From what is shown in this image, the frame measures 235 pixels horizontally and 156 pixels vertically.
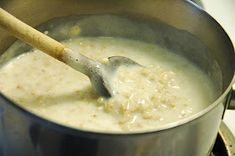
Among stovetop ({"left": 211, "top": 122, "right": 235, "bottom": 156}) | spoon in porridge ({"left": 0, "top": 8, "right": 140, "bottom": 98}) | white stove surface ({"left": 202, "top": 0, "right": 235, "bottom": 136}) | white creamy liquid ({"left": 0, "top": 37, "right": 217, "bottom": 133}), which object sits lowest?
stovetop ({"left": 211, "top": 122, "right": 235, "bottom": 156})

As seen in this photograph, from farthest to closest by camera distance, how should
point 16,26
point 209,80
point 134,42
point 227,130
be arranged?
point 134,42, point 209,80, point 227,130, point 16,26

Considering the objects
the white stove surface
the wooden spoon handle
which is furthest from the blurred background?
the wooden spoon handle

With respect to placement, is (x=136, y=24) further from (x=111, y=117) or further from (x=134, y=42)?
(x=111, y=117)

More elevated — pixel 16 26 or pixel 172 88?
pixel 16 26

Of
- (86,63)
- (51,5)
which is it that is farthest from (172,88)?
(51,5)

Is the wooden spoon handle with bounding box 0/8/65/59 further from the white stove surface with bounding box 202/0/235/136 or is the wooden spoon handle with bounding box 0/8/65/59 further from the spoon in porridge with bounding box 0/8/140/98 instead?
the white stove surface with bounding box 202/0/235/136

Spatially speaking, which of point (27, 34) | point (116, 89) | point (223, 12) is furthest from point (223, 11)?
point (27, 34)
